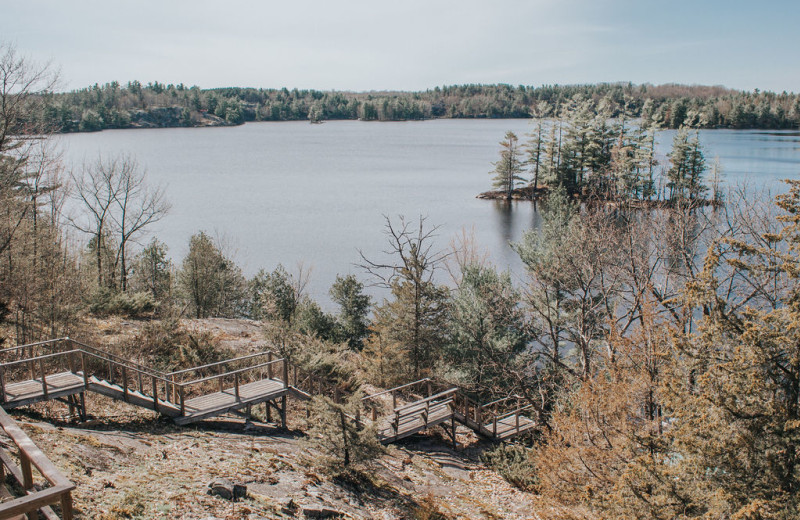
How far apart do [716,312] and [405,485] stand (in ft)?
26.1

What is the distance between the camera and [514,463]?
53.0 feet

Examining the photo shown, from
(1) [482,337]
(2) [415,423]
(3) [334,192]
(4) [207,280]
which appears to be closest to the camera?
(2) [415,423]

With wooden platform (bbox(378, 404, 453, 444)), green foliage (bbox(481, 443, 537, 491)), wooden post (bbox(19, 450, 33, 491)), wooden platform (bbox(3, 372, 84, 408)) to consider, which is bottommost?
green foliage (bbox(481, 443, 537, 491))

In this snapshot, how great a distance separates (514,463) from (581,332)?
509cm

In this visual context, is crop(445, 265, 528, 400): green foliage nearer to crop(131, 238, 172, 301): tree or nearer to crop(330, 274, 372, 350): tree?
crop(330, 274, 372, 350): tree

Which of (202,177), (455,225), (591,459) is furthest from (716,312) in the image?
(202,177)

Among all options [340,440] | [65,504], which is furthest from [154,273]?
[65,504]

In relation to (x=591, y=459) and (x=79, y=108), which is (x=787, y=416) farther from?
(x=79, y=108)

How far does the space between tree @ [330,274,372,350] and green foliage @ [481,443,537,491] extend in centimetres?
1614

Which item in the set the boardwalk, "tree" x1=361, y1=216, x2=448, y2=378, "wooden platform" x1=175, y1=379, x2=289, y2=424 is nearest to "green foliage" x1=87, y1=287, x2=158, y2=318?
the boardwalk

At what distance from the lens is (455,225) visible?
53906 mm

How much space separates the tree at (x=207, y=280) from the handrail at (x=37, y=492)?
3154cm

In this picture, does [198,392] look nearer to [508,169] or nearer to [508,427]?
[508,427]

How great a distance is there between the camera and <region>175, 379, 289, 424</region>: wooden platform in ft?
45.2
